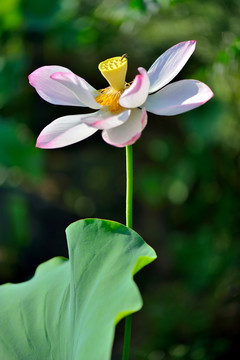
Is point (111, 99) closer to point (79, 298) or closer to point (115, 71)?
point (115, 71)

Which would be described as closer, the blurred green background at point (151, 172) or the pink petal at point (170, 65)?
the pink petal at point (170, 65)

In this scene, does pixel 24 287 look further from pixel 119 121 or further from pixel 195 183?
pixel 195 183

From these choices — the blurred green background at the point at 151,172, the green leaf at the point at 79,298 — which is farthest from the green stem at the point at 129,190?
the blurred green background at the point at 151,172

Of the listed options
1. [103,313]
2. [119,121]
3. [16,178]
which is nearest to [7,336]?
[103,313]

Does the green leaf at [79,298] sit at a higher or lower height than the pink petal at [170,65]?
lower

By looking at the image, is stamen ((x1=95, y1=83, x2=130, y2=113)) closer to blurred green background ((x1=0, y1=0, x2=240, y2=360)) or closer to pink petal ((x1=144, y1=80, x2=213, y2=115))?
pink petal ((x1=144, y1=80, x2=213, y2=115))

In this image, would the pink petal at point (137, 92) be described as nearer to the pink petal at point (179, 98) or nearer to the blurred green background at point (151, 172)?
the pink petal at point (179, 98)

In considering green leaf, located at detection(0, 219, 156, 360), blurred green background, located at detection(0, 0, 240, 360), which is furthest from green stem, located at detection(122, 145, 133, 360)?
blurred green background, located at detection(0, 0, 240, 360)
